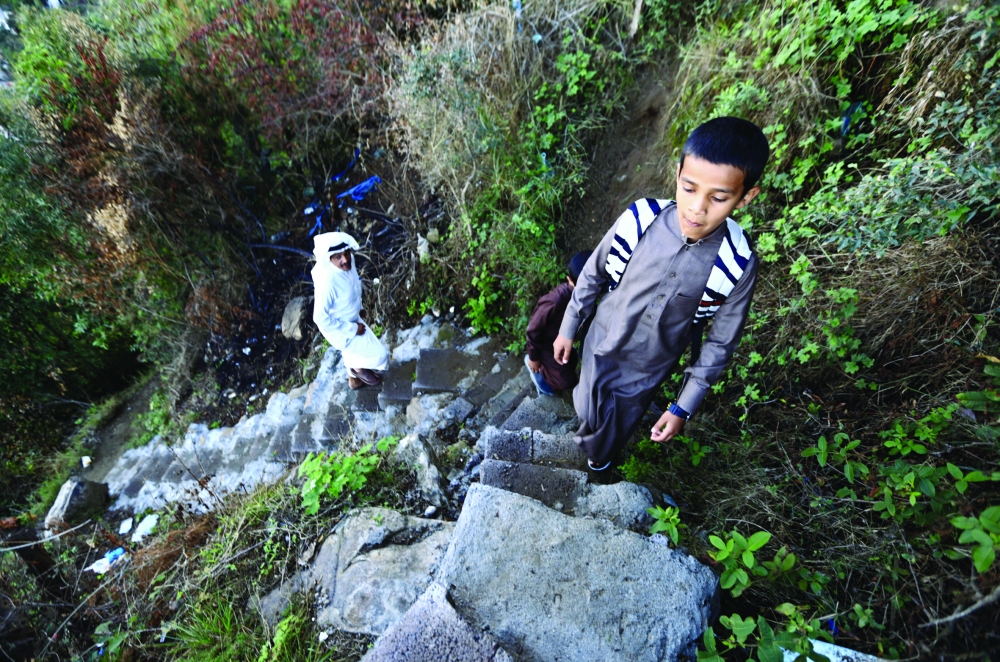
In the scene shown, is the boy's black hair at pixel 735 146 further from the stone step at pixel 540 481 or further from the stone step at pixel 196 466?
the stone step at pixel 196 466

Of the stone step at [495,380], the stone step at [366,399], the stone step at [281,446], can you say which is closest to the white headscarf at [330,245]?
the stone step at [366,399]

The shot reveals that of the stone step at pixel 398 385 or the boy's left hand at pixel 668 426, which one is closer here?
the boy's left hand at pixel 668 426

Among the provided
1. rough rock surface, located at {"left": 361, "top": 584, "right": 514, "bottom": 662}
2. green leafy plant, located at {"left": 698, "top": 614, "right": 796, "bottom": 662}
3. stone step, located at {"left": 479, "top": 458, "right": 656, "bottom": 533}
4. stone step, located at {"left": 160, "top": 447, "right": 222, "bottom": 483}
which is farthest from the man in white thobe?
green leafy plant, located at {"left": 698, "top": 614, "right": 796, "bottom": 662}

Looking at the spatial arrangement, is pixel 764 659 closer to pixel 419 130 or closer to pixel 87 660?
pixel 87 660

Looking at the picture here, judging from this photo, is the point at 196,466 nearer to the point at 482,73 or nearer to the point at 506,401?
the point at 506,401

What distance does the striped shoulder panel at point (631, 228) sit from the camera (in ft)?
6.13

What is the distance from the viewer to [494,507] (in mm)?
1772

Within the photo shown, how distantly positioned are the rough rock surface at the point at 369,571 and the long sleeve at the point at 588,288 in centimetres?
123

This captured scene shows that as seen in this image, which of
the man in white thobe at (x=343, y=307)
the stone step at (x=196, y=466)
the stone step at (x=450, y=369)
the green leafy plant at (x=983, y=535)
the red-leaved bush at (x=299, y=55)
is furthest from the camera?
the stone step at (x=196, y=466)

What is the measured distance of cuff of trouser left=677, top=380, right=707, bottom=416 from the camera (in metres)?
1.88

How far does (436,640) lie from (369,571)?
76cm

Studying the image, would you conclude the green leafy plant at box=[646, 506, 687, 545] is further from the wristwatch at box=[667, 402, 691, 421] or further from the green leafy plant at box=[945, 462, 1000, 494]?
the green leafy plant at box=[945, 462, 1000, 494]

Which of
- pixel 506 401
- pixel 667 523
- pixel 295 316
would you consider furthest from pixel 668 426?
pixel 295 316

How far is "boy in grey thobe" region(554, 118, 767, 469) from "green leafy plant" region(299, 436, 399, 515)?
135 centimetres
